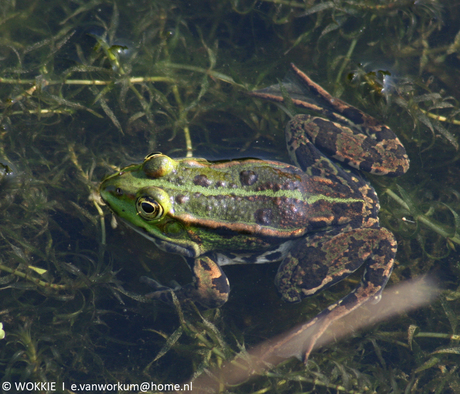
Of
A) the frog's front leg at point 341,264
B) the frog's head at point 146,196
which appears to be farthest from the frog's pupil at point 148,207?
the frog's front leg at point 341,264

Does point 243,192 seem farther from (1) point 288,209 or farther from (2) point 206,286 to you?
(2) point 206,286

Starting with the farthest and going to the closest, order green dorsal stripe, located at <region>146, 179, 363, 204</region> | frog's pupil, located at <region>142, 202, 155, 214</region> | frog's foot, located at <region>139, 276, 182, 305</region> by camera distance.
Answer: frog's foot, located at <region>139, 276, 182, 305</region> < green dorsal stripe, located at <region>146, 179, 363, 204</region> < frog's pupil, located at <region>142, 202, 155, 214</region>

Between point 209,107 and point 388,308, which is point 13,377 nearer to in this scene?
point 209,107

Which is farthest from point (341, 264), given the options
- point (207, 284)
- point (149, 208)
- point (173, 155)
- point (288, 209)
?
point (173, 155)

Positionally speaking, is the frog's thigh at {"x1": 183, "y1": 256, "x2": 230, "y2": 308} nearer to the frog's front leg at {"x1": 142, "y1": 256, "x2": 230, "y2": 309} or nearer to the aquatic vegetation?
the frog's front leg at {"x1": 142, "y1": 256, "x2": 230, "y2": 309}

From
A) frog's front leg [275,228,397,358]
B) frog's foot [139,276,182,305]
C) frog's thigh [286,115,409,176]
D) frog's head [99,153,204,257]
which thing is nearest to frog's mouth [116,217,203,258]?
frog's head [99,153,204,257]

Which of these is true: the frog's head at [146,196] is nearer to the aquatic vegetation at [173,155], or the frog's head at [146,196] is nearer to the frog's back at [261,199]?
the frog's back at [261,199]

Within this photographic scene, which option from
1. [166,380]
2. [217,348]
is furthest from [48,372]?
[217,348]
